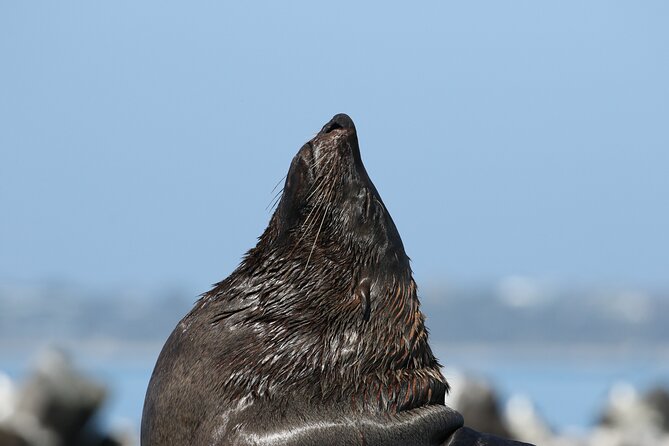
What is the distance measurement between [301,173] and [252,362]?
736 millimetres

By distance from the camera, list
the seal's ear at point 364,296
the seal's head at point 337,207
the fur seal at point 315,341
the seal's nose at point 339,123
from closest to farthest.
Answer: the fur seal at point 315,341 < the seal's ear at point 364,296 < the seal's head at point 337,207 < the seal's nose at point 339,123

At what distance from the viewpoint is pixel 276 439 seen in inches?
167

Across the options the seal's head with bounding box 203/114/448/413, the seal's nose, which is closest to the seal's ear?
the seal's head with bounding box 203/114/448/413

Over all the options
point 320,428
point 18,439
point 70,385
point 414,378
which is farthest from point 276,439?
point 70,385

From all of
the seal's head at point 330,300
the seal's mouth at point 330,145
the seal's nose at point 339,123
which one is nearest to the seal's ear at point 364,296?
the seal's head at point 330,300

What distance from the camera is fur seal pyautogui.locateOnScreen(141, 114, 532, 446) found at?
434 centimetres

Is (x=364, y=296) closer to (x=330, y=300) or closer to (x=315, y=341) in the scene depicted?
(x=330, y=300)

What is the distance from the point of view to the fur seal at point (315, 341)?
171 inches

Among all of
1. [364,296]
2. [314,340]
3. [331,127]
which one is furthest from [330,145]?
[314,340]

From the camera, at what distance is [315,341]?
4.47m

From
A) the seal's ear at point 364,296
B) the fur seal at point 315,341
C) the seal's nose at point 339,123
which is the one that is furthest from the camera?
the seal's nose at point 339,123

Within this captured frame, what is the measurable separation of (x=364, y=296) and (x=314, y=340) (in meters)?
0.25

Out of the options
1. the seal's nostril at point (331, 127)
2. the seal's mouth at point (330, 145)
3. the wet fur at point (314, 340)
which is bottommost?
the wet fur at point (314, 340)

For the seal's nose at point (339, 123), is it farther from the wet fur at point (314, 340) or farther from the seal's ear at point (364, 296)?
the seal's ear at point (364, 296)
